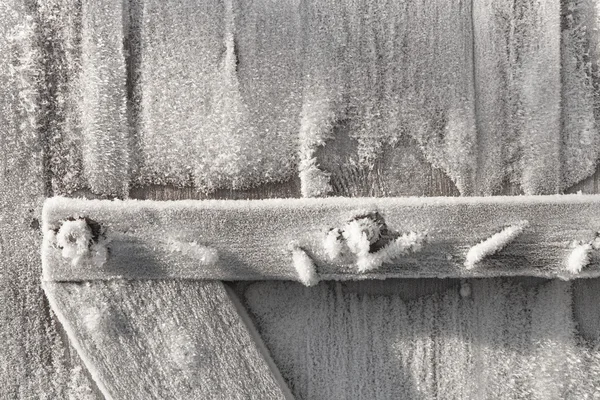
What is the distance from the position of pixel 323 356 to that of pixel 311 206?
0.27 metres

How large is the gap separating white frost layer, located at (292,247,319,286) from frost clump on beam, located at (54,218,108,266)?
0.97 feet

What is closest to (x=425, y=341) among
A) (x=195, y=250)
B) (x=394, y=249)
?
(x=394, y=249)

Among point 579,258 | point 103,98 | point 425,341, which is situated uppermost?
point 103,98

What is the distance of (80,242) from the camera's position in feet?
2.64

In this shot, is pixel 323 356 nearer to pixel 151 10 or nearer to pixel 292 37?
pixel 292 37

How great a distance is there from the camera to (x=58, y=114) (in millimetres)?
859

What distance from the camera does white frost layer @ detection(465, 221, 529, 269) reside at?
82cm

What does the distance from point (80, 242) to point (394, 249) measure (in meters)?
0.48

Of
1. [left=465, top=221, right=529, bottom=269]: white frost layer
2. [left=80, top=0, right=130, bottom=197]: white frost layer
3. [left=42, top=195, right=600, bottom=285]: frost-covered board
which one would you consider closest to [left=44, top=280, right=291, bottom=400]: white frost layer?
[left=42, top=195, right=600, bottom=285]: frost-covered board

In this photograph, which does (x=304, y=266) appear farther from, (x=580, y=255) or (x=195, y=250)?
(x=580, y=255)

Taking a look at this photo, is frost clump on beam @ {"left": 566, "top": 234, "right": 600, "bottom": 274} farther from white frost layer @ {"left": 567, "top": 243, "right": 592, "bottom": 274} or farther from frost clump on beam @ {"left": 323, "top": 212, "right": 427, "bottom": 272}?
frost clump on beam @ {"left": 323, "top": 212, "right": 427, "bottom": 272}

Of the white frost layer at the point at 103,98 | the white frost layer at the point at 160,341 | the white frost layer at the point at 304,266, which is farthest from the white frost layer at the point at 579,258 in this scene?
the white frost layer at the point at 103,98

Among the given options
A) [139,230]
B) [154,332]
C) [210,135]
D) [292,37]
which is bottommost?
[154,332]

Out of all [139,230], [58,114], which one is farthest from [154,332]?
[58,114]
